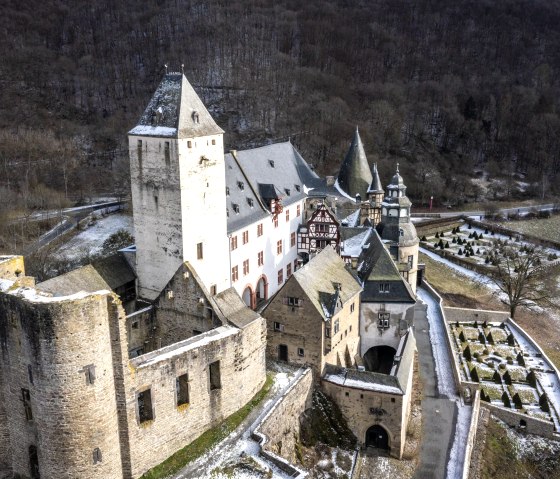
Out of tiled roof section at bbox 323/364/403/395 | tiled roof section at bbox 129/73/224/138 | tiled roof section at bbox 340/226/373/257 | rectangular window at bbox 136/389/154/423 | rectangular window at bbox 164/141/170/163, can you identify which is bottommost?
tiled roof section at bbox 323/364/403/395

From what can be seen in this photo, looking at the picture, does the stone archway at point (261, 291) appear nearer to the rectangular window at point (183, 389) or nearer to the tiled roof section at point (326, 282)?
the tiled roof section at point (326, 282)

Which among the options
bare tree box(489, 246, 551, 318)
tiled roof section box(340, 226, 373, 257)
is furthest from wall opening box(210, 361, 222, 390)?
bare tree box(489, 246, 551, 318)

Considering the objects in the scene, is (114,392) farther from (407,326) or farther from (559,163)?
(559,163)

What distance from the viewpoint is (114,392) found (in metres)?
24.3

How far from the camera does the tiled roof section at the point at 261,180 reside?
42438 mm

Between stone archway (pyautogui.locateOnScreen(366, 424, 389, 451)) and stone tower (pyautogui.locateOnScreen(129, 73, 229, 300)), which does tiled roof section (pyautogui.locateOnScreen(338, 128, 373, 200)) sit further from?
stone archway (pyautogui.locateOnScreen(366, 424, 389, 451))

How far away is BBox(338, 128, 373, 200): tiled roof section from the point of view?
53.9 metres

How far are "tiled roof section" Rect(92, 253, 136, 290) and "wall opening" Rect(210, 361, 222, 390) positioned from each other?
28.5 feet

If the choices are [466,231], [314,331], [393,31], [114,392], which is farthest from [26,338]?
[393,31]

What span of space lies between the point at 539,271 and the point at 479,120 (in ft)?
190

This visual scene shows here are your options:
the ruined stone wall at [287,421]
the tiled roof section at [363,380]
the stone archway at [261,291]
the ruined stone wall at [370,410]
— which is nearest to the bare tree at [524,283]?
the stone archway at [261,291]

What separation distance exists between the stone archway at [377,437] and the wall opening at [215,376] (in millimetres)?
9505

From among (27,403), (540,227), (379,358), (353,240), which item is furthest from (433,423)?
(540,227)

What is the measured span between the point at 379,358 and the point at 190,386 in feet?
55.4
